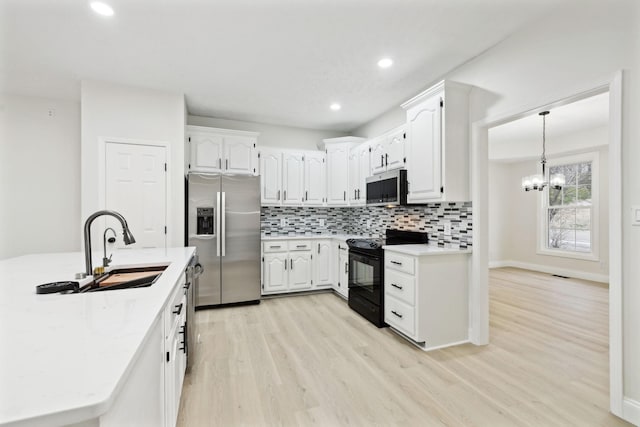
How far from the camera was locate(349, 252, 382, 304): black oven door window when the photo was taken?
3135 millimetres

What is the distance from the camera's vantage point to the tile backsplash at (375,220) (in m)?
2.93

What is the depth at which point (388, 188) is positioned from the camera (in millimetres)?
3359

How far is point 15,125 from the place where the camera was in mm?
3533

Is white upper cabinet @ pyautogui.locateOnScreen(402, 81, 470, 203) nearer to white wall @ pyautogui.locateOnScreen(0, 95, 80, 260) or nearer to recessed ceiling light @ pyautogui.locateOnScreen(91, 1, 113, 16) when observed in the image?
recessed ceiling light @ pyautogui.locateOnScreen(91, 1, 113, 16)

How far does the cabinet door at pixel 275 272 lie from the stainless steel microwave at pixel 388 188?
1537 millimetres

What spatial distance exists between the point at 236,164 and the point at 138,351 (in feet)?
11.8

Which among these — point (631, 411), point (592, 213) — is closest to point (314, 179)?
point (631, 411)

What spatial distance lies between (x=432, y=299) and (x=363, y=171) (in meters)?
2.09

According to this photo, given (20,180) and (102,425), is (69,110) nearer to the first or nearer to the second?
(20,180)

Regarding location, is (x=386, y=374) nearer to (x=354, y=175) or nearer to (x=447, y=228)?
(x=447, y=228)

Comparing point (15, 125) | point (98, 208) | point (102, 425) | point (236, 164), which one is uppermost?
point (15, 125)

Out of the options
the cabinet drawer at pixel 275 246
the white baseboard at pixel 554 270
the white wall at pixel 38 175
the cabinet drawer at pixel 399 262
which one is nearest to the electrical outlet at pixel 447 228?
the cabinet drawer at pixel 399 262

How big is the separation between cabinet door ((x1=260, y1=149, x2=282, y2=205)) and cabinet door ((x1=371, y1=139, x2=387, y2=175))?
4.74 feet

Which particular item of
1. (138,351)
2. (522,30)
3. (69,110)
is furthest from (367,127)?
(138,351)
